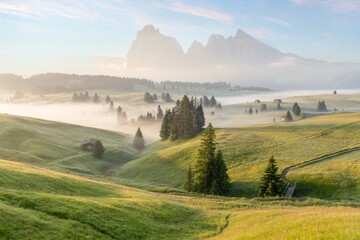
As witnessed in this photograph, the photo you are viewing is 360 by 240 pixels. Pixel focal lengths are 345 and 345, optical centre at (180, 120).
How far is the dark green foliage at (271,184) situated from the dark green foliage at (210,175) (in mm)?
9401

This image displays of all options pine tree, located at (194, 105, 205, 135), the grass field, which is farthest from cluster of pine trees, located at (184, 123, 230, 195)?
pine tree, located at (194, 105, 205, 135)

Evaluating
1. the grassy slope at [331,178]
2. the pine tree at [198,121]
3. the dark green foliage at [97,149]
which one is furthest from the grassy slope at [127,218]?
the pine tree at [198,121]

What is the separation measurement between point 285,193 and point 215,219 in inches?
1121

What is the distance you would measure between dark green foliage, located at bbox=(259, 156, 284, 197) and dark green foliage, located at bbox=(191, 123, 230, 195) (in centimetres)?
940

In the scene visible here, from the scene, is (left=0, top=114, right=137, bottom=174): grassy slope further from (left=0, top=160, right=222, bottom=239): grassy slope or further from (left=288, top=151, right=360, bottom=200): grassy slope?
(left=288, top=151, right=360, bottom=200): grassy slope

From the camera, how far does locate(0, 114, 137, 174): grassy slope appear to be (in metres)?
92.0

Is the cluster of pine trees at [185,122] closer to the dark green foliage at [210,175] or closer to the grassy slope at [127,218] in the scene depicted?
the dark green foliage at [210,175]

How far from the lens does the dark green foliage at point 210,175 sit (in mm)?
69188

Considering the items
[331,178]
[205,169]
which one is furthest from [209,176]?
[331,178]

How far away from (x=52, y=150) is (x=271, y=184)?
7692 centimetres

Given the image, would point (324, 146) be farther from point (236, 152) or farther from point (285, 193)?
point (285, 193)

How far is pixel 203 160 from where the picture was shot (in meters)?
73.1

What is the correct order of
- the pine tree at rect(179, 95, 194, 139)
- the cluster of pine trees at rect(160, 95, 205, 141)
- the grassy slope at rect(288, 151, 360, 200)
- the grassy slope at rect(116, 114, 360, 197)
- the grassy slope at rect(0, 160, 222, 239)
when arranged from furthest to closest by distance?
the cluster of pine trees at rect(160, 95, 205, 141) → the pine tree at rect(179, 95, 194, 139) → the grassy slope at rect(116, 114, 360, 197) → the grassy slope at rect(288, 151, 360, 200) → the grassy slope at rect(0, 160, 222, 239)

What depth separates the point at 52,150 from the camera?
112m
